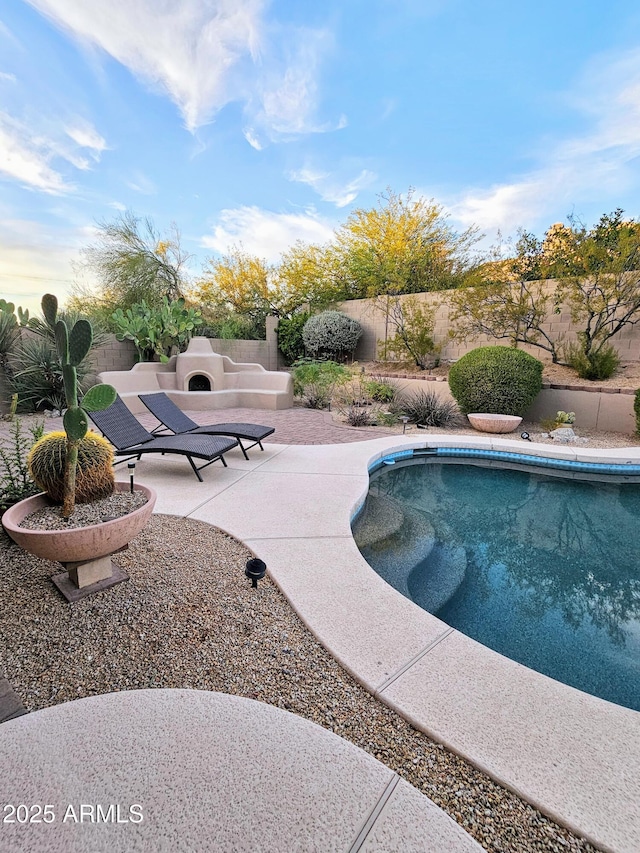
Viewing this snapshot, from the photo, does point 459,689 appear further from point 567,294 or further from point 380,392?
point 567,294

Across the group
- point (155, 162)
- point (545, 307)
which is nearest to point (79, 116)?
point (155, 162)

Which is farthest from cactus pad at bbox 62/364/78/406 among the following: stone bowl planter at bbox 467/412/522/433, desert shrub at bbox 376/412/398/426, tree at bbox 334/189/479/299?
tree at bbox 334/189/479/299

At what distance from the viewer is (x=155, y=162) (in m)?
10.2

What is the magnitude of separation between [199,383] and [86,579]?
9269 mm

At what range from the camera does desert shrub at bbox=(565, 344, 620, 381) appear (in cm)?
821

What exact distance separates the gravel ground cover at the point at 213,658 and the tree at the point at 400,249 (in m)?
12.8

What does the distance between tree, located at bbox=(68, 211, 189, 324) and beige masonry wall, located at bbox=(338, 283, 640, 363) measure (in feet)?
23.0

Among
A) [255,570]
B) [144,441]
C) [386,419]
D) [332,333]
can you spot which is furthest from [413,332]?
[255,570]

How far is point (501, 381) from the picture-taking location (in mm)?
7875

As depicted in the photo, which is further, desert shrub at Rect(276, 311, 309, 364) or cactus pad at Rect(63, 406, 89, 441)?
desert shrub at Rect(276, 311, 309, 364)

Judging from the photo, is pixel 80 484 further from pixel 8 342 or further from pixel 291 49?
pixel 291 49

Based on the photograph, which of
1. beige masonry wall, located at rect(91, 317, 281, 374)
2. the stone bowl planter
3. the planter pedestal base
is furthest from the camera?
beige masonry wall, located at rect(91, 317, 281, 374)

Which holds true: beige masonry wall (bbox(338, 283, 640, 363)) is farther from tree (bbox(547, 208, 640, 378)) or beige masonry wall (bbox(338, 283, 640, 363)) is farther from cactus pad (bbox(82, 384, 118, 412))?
cactus pad (bbox(82, 384, 118, 412))

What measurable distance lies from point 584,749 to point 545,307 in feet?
32.1
